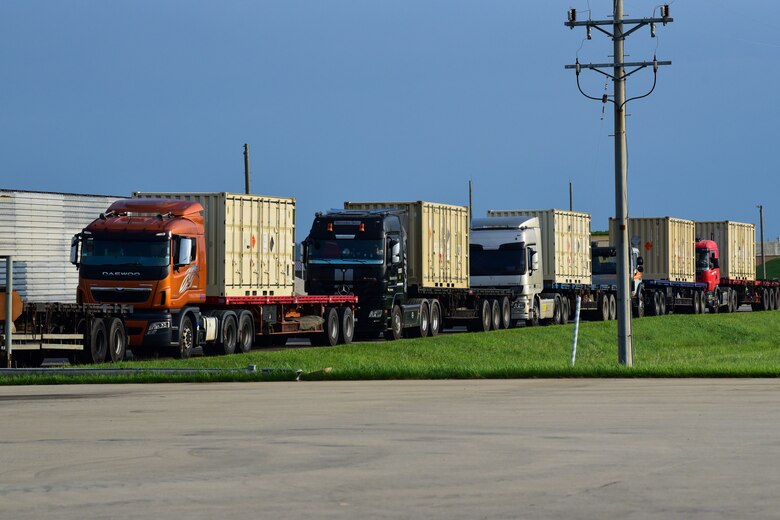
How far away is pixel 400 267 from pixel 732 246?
117ft

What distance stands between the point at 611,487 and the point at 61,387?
13.7m

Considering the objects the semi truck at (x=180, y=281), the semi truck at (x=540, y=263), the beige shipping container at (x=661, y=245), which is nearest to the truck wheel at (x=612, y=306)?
the semi truck at (x=540, y=263)

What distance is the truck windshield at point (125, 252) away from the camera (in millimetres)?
30812

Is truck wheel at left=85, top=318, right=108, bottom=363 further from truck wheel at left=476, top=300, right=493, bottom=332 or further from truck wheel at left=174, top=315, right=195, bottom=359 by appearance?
truck wheel at left=476, top=300, right=493, bottom=332

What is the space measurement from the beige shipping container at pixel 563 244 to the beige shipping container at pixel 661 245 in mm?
7290

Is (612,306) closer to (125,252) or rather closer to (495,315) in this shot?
(495,315)

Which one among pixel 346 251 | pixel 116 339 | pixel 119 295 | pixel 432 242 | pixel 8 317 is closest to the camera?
pixel 8 317

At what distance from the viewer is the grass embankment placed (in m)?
23.2

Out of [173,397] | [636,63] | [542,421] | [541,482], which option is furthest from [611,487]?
[636,63]

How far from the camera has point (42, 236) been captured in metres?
41.4

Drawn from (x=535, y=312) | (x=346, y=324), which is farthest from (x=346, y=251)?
(x=535, y=312)

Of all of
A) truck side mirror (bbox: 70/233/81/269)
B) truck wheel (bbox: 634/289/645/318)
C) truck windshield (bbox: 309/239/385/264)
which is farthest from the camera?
truck wheel (bbox: 634/289/645/318)

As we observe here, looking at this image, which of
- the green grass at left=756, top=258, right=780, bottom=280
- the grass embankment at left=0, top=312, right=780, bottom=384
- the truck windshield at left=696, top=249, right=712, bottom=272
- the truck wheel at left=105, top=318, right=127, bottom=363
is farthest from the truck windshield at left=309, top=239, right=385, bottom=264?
the green grass at left=756, top=258, right=780, bottom=280

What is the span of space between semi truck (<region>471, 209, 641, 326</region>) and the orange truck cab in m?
16.9
